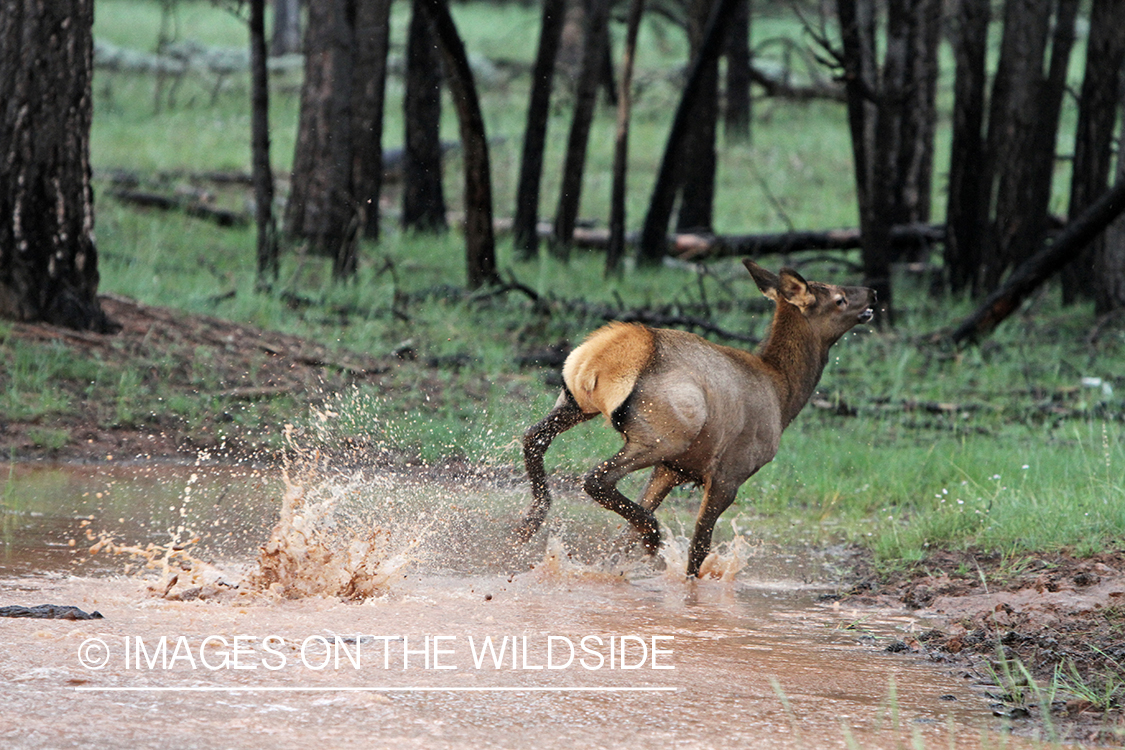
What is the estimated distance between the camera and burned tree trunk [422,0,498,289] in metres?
13.4

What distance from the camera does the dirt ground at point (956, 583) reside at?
14.7ft

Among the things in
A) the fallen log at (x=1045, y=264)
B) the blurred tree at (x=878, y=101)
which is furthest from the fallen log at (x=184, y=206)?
the fallen log at (x=1045, y=264)

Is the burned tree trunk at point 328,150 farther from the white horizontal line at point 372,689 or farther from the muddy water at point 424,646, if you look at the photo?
the white horizontal line at point 372,689

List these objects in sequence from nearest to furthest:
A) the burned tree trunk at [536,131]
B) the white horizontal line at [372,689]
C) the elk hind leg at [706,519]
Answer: the white horizontal line at [372,689], the elk hind leg at [706,519], the burned tree trunk at [536,131]

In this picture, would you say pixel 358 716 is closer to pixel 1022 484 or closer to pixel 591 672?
pixel 591 672

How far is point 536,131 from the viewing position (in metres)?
18.6

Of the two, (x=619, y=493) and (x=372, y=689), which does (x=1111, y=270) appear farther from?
(x=372, y=689)

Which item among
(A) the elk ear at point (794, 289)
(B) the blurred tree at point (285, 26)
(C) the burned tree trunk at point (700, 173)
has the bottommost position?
(A) the elk ear at point (794, 289)

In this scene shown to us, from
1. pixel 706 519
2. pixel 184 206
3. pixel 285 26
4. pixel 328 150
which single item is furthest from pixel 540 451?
pixel 285 26

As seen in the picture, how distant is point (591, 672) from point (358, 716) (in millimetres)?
1000

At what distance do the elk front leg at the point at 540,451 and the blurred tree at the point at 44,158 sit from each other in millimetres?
4840

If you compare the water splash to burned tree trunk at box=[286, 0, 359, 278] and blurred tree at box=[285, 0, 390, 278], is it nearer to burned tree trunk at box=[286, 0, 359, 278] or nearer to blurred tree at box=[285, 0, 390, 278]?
blurred tree at box=[285, 0, 390, 278]

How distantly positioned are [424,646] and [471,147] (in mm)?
9779

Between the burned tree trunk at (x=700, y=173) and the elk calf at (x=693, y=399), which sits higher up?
the burned tree trunk at (x=700, y=173)
